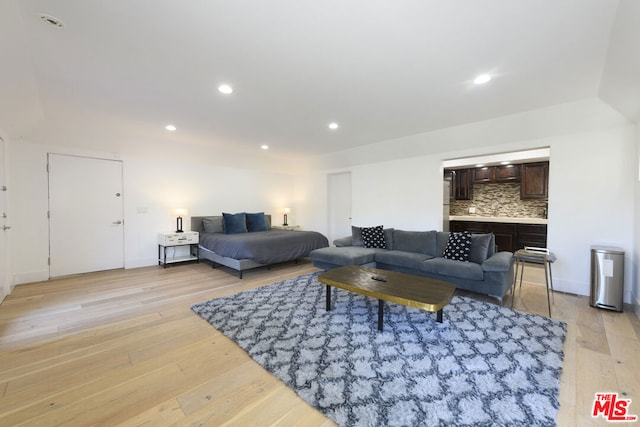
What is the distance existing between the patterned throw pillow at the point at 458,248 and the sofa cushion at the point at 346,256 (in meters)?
1.11

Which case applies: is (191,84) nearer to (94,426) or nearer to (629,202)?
(94,426)

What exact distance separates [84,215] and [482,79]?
6.23 metres

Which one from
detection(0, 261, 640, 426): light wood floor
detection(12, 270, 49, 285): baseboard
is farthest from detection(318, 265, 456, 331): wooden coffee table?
detection(12, 270, 49, 285): baseboard

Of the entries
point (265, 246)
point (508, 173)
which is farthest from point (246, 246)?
point (508, 173)

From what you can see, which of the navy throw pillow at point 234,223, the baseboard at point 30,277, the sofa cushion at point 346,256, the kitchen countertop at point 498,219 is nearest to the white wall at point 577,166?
the kitchen countertop at point 498,219

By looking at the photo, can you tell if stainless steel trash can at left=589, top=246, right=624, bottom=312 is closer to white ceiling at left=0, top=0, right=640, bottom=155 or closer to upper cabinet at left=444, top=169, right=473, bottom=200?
white ceiling at left=0, top=0, right=640, bottom=155

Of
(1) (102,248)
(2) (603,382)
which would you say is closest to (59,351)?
(1) (102,248)

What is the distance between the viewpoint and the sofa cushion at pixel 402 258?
3898 mm

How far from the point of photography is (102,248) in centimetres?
473

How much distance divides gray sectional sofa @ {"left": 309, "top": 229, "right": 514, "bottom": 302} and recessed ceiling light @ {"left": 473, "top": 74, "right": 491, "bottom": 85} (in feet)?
6.65

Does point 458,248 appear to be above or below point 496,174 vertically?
below

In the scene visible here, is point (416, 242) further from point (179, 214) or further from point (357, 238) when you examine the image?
point (179, 214)

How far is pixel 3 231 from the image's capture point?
3.36 meters

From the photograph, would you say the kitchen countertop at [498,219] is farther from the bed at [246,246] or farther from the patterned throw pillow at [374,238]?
the bed at [246,246]
